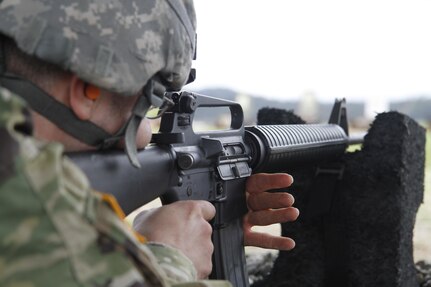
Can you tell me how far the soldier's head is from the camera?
0.90 m

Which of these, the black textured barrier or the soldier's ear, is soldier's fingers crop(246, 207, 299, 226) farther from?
the soldier's ear

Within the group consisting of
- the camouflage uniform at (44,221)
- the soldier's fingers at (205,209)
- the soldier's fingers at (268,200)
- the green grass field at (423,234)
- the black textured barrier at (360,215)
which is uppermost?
the camouflage uniform at (44,221)

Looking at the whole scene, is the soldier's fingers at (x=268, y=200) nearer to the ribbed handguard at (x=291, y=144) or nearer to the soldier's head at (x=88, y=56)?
the ribbed handguard at (x=291, y=144)

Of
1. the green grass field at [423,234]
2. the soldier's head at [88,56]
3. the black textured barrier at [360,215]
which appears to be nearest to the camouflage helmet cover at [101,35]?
the soldier's head at [88,56]

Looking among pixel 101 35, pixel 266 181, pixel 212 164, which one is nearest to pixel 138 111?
pixel 101 35

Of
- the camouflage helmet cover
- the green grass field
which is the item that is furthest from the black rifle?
the green grass field

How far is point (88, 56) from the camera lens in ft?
2.99

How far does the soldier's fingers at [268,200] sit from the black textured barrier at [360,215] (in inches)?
20.0

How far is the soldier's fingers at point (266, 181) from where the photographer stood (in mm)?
1827

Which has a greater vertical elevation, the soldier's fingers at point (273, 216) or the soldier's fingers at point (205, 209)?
the soldier's fingers at point (205, 209)

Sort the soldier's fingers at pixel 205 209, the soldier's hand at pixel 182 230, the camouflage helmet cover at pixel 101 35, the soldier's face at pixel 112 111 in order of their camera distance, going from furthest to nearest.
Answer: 1. the soldier's fingers at pixel 205 209
2. the soldier's hand at pixel 182 230
3. the soldier's face at pixel 112 111
4. the camouflage helmet cover at pixel 101 35

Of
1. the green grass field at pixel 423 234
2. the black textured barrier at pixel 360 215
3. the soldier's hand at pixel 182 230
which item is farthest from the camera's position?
the green grass field at pixel 423 234

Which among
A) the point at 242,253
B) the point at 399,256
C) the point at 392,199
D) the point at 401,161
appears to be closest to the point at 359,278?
the point at 399,256

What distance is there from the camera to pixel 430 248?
356 centimetres
